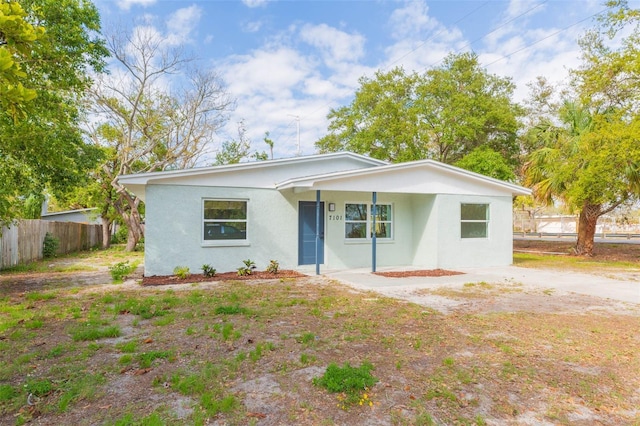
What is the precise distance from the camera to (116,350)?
4352 millimetres

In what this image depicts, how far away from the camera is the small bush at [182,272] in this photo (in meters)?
9.65

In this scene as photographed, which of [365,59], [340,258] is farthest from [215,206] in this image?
[365,59]

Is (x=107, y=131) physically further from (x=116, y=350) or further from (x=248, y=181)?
(x=116, y=350)

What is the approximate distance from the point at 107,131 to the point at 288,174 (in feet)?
42.5

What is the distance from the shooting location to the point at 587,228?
55.0 ft

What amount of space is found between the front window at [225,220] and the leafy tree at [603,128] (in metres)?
12.4

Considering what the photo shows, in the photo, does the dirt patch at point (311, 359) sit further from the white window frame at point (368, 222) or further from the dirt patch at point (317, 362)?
the white window frame at point (368, 222)

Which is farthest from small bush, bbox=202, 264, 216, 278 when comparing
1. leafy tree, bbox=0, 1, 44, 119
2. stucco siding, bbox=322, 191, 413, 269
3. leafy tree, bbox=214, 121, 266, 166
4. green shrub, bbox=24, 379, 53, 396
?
leafy tree, bbox=214, 121, 266, 166

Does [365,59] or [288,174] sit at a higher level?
[365,59]

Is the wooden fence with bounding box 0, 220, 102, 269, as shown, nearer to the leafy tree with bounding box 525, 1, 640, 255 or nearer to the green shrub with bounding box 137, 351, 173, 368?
the green shrub with bounding box 137, 351, 173, 368

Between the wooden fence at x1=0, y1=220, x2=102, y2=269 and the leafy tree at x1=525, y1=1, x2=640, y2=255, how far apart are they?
1913cm

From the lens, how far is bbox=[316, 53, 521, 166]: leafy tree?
22.3 meters

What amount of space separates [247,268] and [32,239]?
30.7 feet

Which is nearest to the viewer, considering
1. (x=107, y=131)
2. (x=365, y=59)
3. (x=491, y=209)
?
(x=491, y=209)
